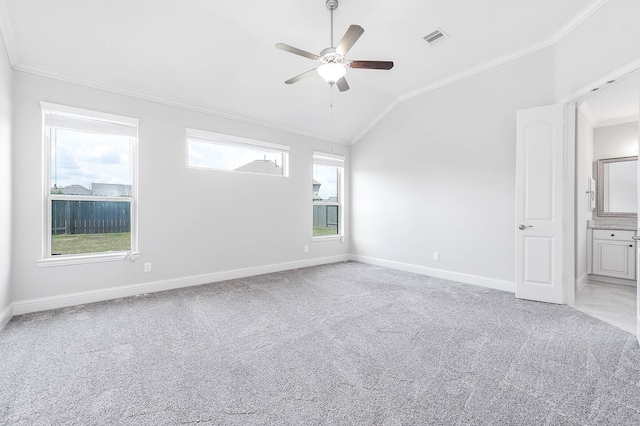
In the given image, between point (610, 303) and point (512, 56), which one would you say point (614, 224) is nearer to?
point (610, 303)

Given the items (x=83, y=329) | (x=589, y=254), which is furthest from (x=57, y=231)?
(x=589, y=254)

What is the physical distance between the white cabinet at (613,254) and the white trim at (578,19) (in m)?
3.05

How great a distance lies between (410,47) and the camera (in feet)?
12.0

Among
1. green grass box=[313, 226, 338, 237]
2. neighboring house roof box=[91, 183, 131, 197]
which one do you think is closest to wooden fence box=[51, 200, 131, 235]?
neighboring house roof box=[91, 183, 131, 197]

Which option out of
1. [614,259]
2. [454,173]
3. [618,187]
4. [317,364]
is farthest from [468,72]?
[317,364]

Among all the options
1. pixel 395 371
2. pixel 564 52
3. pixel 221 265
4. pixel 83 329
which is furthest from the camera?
pixel 221 265

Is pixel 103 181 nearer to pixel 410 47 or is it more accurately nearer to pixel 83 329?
pixel 83 329

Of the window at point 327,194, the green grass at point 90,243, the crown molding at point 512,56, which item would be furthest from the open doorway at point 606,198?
the green grass at point 90,243

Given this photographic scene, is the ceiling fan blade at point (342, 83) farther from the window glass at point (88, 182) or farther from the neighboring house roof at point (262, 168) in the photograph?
the window glass at point (88, 182)

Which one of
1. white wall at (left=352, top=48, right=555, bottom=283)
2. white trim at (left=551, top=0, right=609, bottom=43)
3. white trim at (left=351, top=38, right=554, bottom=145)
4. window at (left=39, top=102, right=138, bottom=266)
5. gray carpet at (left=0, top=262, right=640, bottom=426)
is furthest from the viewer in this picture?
white wall at (left=352, top=48, right=555, bottom=283)

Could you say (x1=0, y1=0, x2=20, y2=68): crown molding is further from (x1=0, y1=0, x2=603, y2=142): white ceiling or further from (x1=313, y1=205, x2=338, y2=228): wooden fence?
(x1=313, y1=205, x2=338, y2=228): wooden fence

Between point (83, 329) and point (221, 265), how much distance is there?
1916 millimetres

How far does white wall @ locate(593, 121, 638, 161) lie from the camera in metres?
4.54

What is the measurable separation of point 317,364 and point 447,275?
10.4 feet
